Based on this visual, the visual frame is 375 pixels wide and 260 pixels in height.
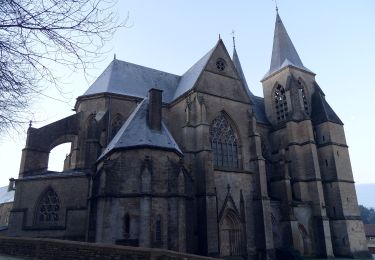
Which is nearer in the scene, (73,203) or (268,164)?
(73,203)

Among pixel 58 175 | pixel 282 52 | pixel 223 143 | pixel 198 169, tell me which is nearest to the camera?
pixel 58 175

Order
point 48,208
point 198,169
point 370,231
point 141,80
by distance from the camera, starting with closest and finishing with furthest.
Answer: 1. point 48,208
2. point 198,169
3. point 141,80
4. point 370,231

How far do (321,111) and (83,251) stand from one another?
79.9 ft

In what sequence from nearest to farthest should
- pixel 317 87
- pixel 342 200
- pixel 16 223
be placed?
1. pixel 16 223
2. pixel 342 200
3. pixel 317 87

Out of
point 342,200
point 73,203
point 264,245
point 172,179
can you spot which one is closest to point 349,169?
point 342,200

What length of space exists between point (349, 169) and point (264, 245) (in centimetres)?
1151

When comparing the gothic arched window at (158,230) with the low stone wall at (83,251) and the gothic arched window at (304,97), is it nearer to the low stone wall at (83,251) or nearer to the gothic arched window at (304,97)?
the low stone wall at (83,251)

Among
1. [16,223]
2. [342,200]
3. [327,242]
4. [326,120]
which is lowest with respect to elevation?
[327,242]

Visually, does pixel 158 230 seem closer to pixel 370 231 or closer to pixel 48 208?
pixel 48 208

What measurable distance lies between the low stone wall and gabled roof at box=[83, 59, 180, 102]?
13.8 meters

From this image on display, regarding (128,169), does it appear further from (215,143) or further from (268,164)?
(268,164)

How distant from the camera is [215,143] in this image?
21391 millimetres

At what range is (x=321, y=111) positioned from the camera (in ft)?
89.9

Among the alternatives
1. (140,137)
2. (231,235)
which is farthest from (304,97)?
(140,137)
